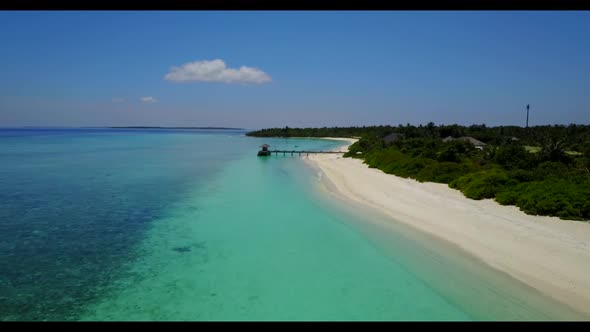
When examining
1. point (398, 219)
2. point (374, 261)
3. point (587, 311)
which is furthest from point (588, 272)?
point (398, 219)

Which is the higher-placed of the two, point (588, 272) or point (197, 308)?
point (588, 272)

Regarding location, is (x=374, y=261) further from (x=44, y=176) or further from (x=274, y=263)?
(x=44, y=176)

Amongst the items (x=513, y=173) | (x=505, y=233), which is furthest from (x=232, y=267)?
Result: (x=513, y=173)

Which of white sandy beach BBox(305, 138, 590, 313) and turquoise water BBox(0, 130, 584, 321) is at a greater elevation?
white sandy beach BBox(305, 138, 590, 313)

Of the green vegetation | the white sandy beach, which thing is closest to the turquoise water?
the white sandy beach

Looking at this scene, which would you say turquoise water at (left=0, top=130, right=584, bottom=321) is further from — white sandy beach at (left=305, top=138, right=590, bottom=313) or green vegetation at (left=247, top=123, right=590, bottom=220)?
green vegetation at (left=247, top=123, right=590, bottom=220)
